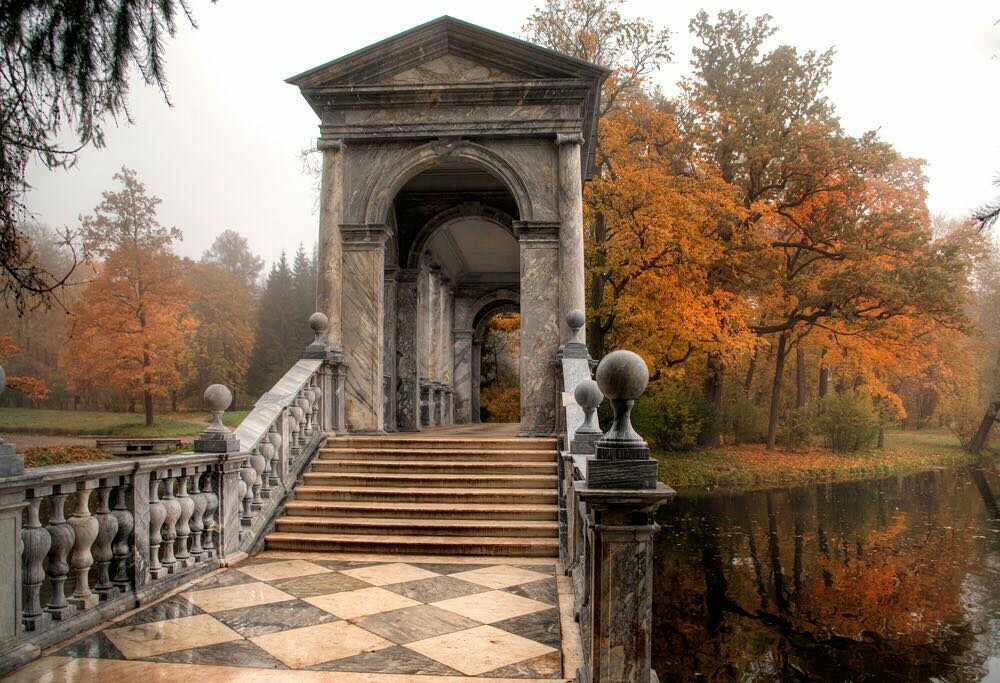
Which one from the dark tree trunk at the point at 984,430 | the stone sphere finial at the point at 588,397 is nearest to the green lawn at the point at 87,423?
the stone sphere finial at the point at 588,397

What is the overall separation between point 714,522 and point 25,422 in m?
17.4

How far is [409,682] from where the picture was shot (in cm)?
345

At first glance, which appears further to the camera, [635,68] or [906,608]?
[635,68]

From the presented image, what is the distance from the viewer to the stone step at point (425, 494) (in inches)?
272

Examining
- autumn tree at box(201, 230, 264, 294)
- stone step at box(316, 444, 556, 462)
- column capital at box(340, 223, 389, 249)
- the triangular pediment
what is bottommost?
stone step at box(316, 444, 556, 462)

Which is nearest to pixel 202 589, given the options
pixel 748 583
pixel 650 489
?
pixel 650 489

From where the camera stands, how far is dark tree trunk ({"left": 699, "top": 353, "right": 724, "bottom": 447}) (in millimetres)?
20906

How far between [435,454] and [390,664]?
4.24 metres

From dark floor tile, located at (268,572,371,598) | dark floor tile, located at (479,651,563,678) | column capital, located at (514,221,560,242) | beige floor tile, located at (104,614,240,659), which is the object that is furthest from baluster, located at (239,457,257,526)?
column capital, located at (514,221,560,242)

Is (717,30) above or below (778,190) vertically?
above

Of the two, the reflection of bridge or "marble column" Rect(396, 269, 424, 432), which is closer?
the reflection of bridge

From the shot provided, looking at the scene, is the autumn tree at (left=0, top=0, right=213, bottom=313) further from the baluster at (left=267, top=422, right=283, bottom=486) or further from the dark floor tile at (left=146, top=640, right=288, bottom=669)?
the baluster at (left=267, top=422, right=283, bottom=486)

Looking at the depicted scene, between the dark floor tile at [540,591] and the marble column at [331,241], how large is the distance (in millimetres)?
4588

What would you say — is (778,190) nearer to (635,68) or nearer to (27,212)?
(635,68)
